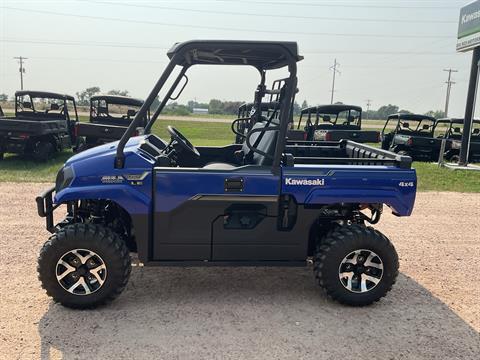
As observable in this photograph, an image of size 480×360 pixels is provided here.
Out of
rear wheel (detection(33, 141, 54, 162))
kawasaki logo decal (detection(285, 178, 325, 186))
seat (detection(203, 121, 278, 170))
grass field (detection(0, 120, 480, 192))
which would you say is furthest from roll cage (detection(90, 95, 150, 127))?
kawasaki logo decal (detection(285, 178, 325, 186))

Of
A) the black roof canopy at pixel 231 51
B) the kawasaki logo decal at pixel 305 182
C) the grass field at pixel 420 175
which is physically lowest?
the grass field at pixel 420 175

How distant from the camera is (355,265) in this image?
3.78m

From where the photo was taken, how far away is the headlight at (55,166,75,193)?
11.6 ft

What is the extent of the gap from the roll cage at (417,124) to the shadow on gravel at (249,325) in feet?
36.0

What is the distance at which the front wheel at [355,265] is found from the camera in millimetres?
3695

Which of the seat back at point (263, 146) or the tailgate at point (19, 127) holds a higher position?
the seat back at point (263, 146)

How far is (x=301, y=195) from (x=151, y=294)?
1.61m

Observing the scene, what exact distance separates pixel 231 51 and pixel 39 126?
27.4 ft

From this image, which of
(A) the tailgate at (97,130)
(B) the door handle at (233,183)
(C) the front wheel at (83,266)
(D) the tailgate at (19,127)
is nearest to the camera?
(C) the front wheel at (83,266)

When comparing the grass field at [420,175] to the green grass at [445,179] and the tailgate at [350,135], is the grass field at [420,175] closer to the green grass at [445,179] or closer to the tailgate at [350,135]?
the green grass at [445,179]

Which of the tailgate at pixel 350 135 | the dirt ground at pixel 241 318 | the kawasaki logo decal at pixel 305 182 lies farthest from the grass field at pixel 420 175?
the kawasaki logo decal at pixel 305 182

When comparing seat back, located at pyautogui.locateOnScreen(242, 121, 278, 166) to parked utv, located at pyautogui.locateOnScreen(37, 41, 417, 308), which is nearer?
parked utv, located at pyautogui.locateOnScreen(37, 41, 417, 308)

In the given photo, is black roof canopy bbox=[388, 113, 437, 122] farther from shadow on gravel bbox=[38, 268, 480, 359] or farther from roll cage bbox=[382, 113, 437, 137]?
shadow on gravel bbox=[38, 268, 480, 359]

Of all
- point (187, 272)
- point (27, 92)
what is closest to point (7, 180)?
point (27, 92)
